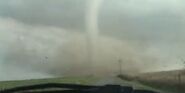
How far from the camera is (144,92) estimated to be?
22.2ft

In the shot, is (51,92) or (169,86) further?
(169,86)

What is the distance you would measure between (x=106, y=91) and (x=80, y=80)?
1164mm

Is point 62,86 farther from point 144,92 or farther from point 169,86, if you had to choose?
point 169,86

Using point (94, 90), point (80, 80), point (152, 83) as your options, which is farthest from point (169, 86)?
point (94, 90)

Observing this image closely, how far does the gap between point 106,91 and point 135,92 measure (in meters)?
0.44

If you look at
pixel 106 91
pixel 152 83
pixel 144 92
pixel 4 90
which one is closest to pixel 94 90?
pixel 106 91

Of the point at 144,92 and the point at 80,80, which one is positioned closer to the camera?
the point at 144,92

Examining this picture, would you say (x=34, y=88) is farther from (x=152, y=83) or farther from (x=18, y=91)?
(x=152, y=83)

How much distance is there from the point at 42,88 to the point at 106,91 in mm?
881

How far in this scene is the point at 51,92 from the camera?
6836mm

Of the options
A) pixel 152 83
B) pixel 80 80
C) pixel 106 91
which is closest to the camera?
pixel 106 91

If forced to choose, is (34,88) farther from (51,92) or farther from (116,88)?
(116,88)

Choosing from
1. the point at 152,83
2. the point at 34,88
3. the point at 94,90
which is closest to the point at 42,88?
the point at 34,88

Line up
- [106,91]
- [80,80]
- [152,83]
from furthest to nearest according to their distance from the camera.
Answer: [152,83] → [80,80] → [106,91]
